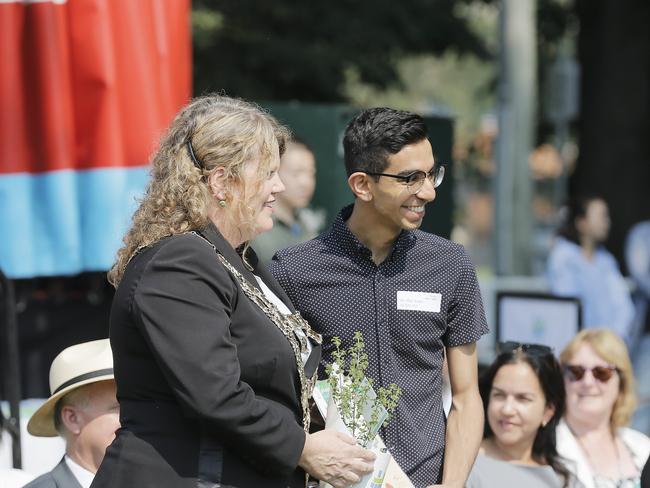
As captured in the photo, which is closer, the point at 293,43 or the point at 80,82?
the point at 80,82

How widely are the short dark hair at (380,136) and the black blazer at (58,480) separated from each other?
1.25m

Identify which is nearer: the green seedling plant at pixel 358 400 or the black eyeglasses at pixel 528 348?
the green seedling plant at pixel 358 400

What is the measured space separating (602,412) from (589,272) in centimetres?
439

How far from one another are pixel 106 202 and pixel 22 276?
0.48 meters

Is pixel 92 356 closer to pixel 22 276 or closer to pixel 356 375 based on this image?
pixel 356 375

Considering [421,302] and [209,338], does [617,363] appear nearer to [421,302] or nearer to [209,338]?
[421,302]

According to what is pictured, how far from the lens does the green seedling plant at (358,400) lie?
2826 millimetres

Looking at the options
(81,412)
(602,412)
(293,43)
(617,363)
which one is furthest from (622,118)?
(81,412)

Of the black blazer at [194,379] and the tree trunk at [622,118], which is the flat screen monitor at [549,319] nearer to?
the black blazer at [194,379]

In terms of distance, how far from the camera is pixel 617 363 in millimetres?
4926

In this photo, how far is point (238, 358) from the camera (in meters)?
2.60

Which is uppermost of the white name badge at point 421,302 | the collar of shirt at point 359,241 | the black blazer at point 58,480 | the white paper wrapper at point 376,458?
the collar of shirt at point 359,241

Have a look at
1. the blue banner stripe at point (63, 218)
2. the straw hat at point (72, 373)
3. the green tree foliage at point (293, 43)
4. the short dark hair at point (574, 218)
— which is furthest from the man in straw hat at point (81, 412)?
the green tree foliage at point (293, 43)

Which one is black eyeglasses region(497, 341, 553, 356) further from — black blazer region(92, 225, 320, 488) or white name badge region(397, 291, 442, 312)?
black blazer region(92, 225, 320, 488)
